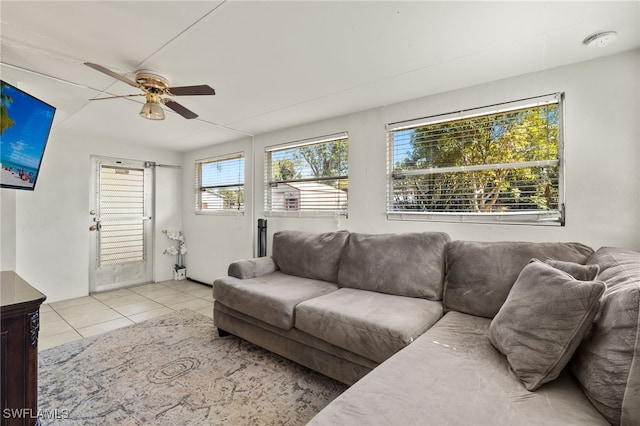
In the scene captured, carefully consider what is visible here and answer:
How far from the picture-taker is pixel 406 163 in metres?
2.80

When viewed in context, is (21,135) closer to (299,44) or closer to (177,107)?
(177,107)

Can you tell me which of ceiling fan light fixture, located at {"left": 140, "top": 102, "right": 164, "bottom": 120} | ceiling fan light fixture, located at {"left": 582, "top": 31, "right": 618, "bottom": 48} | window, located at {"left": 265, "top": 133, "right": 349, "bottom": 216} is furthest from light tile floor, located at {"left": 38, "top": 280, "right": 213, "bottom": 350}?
ceiling fan light fixture, located at {"left": 582, "top": 31, "right": 618, "bottom": 48}

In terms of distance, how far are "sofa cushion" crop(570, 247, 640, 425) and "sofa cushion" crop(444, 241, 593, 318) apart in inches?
26.9

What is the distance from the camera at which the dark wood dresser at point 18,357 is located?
1.33 meters

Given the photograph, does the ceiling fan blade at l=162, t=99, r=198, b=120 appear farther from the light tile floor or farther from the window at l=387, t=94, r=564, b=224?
the light tile floor

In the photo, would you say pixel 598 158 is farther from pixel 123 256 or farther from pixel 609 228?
pixel 123 256

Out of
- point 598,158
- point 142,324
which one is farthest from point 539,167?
point 142,324

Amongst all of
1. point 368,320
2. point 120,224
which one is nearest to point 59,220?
point 120,224

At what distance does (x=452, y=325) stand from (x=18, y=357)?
7.78 feet

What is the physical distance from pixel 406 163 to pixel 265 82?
1522 mm

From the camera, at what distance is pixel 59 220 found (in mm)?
3848

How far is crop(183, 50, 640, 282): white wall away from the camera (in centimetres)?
186

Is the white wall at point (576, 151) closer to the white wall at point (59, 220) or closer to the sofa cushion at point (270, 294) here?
the sofa cushion at point (270, 294)

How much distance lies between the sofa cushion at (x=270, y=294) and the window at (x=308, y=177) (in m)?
0.97
